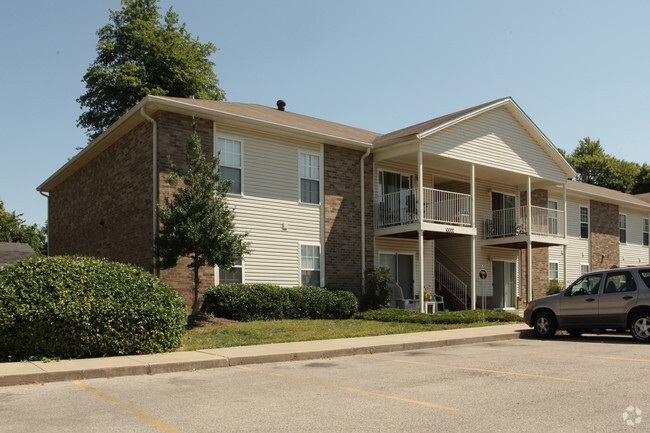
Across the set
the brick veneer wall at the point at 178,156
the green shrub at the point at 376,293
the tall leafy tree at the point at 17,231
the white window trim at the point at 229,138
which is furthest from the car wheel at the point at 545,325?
the tall leafy tree at the point at 17,231

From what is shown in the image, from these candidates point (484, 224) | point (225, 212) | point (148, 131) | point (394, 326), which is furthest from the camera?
point (484, 224)

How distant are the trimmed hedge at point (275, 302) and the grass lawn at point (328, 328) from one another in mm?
699

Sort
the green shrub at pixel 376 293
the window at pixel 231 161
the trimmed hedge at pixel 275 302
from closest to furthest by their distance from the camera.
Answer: the trimmed hedge at pixel 275 302 < the window at pixel 231 161 < the green shrub at pixel 376 293

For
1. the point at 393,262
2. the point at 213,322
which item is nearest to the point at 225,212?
the point at 213,322

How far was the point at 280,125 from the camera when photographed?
18281mm

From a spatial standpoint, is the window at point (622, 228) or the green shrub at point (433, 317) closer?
the green shrub at point (433, 317)

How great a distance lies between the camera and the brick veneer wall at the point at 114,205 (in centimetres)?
1736

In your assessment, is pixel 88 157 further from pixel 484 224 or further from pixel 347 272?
pixel 484 224

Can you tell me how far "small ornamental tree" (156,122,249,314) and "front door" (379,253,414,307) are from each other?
795 centimetres

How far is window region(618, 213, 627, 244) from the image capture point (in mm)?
34219

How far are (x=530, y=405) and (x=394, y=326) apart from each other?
9666mm

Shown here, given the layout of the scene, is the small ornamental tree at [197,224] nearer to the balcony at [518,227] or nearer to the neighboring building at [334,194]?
the neighboring building at [334,194]

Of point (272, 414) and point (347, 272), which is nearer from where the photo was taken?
point (272, 414)

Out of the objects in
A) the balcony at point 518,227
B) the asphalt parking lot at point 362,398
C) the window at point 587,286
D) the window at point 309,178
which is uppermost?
the window at point 309,178
